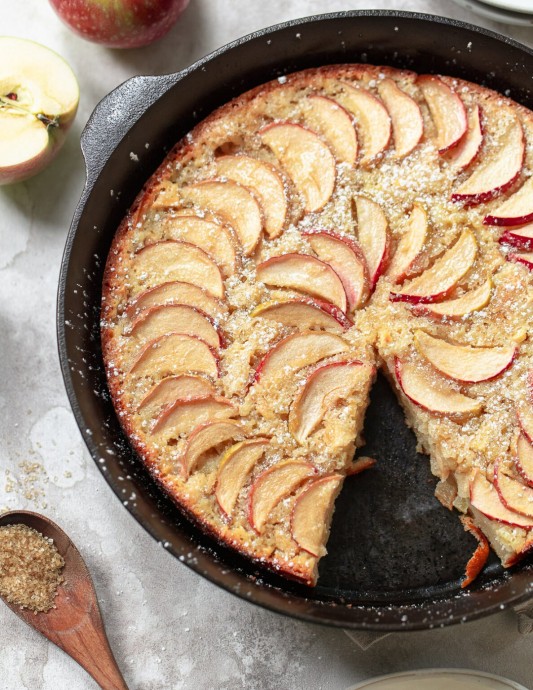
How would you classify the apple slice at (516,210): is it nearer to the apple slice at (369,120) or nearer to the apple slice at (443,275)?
the apple slice at (443,275)

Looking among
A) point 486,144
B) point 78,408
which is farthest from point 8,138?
point 486,144

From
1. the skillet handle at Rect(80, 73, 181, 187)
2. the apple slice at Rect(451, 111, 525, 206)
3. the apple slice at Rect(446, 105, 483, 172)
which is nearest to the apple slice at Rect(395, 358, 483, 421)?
the apple slice at Rect(451, 111, 525, 206)

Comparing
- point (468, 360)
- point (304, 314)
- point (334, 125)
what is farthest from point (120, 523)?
point (334, 125)

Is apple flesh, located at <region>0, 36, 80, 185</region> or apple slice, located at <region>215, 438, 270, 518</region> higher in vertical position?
apple flesh, located at <region>0, 36, 80, 185</region>

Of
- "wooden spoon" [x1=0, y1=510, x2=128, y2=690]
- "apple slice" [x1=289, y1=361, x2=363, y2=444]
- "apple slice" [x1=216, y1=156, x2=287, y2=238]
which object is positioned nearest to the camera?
"apple slice" [x1=289, y1=361, x2=363, y2=444]

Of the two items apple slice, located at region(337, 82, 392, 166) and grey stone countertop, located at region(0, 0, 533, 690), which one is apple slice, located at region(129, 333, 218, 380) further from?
apple slice, located at region(337, 82, 392, 166)

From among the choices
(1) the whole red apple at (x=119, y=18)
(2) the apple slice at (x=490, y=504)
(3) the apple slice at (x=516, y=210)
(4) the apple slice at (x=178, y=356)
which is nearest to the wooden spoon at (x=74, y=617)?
(4) the apple slice at (x=178, y=356)
